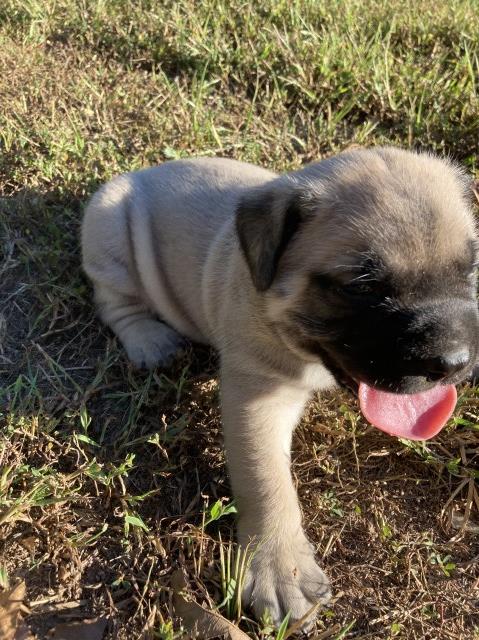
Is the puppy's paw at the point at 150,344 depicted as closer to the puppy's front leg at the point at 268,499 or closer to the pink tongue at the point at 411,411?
the puppy's front leg at the point at 268,499

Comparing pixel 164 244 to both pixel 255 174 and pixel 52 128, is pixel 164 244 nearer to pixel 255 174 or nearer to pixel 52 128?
pixel 255 174

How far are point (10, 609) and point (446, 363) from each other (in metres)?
1.96

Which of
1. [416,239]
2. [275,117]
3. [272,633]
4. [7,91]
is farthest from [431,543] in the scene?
[7,91]

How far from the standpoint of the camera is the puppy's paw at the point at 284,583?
2826 mm

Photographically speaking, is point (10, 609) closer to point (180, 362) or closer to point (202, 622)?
point (202, 622)

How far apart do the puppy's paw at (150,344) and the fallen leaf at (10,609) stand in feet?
4.52

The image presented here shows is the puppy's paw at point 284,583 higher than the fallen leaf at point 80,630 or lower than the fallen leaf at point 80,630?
higher

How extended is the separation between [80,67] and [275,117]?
1.69 metres

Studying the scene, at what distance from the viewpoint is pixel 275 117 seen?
17.6ft

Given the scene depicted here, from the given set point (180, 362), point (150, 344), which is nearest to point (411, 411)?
point (180, 362)

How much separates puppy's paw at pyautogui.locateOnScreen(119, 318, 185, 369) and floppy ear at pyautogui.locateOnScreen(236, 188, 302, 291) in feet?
3.92

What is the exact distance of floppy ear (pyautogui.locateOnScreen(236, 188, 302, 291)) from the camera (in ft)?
9.03

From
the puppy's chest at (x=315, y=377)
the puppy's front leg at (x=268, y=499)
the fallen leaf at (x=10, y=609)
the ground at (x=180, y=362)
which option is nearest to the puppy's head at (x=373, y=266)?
the puppy's chest at (x=315, y=377)

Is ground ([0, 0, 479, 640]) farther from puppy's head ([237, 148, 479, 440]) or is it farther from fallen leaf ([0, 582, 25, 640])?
puppy's head ([237, 148, 479, 440])
